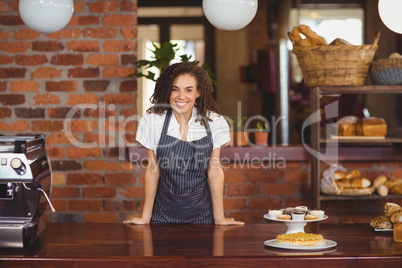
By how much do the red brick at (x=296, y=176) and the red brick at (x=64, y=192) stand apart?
1.39 metres

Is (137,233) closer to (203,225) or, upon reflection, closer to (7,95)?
(203,225)

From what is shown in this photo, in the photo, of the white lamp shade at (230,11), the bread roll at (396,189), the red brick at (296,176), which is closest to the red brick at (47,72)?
the white lamp shade at (230,11)

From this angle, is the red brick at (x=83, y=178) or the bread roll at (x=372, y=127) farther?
the red brick at (x=83, y=178)

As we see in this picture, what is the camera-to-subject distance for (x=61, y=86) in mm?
3705

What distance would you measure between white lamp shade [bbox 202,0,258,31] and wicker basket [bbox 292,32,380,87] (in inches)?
40.2

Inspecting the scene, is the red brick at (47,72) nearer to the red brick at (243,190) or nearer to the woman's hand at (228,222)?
the red brick at (243,190)

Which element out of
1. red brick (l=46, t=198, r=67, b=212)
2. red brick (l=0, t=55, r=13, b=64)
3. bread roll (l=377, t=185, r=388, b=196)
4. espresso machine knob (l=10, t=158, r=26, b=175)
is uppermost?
red brick (l=0, t=55, r=13, b=64)

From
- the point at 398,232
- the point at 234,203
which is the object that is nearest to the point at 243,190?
the point at 234,203

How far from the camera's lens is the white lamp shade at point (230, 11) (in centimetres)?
248

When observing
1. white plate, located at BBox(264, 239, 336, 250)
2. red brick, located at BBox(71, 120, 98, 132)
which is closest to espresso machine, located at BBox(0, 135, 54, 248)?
white plate, located at BBox(264, 239, 336, 250)

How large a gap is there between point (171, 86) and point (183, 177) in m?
0.45

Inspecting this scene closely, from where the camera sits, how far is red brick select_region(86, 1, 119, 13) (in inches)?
145

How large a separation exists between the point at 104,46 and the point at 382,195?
201 centimetres

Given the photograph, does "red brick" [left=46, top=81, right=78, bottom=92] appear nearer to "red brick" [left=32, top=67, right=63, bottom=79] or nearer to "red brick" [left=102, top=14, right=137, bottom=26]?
"red brick" [left=32, top=67, right=63, bottom=79]
